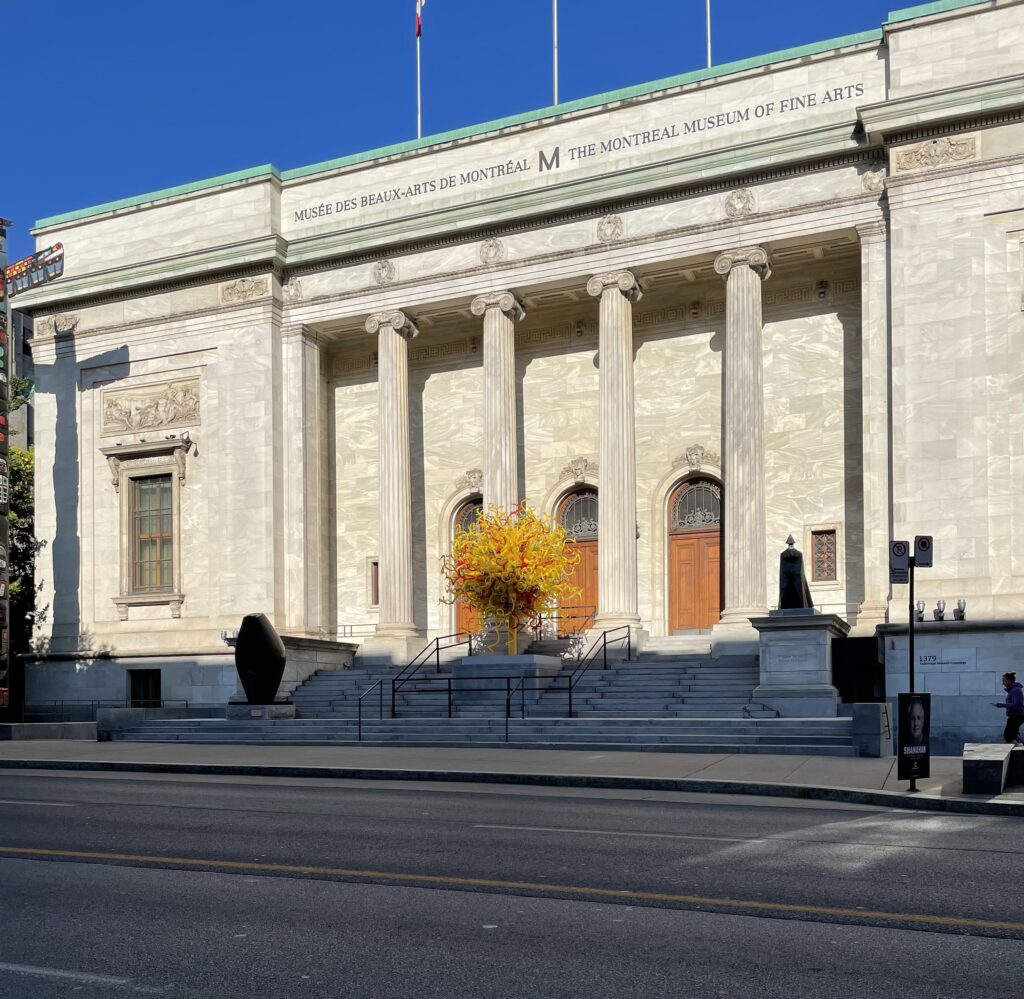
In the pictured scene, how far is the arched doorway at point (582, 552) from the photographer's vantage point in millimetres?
36562

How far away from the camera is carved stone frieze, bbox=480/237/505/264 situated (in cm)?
3503

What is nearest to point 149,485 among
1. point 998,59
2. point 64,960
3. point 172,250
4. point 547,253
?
point 172,250

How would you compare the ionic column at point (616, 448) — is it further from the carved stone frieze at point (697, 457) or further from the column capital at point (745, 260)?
the column capital at point (745, 260)

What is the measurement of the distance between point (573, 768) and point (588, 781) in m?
1.32

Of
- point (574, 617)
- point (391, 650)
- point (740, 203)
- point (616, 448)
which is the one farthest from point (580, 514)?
point (740, 203)

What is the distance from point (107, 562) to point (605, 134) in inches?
768

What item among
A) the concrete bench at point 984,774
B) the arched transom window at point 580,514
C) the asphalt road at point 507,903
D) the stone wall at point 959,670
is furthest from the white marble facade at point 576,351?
the asphalt road at point 507,903

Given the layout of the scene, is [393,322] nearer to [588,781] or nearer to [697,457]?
[697,457]

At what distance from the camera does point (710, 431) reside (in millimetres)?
35375

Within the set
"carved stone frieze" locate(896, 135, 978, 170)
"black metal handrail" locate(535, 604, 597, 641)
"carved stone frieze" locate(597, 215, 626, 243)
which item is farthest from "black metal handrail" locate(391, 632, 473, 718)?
"carved stone frieze" locate(896, 135, 978, 170)

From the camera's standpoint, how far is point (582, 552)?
37219mm

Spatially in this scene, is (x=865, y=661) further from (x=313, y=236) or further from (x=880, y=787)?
(x=313, y=236)

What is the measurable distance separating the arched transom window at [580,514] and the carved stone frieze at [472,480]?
257cm

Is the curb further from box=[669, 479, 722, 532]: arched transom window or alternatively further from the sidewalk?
box=[669, 479, 722, 532]: arched transom window
